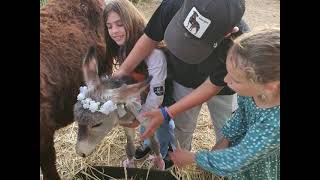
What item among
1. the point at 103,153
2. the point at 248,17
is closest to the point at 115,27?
the point at 248,17

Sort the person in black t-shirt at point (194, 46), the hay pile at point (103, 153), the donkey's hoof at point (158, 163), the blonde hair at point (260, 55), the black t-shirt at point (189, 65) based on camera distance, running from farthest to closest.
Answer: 1. the donkey's hoof at point (158, 163)
2. the hay pile at point (103, 153)
3. the black t-shirt at point (189, 65)
4. the person in black t-shirt at point (194, 46)
5. the blonde hair at point (260, 55)

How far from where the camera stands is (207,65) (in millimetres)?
1676

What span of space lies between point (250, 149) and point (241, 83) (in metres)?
0.22

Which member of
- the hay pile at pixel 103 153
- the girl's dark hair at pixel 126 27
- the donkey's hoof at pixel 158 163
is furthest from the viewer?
the donkey's hoof at pixel 158 163

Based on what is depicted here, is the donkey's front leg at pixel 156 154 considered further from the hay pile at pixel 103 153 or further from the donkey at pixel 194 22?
the donkey at pixel 194 22

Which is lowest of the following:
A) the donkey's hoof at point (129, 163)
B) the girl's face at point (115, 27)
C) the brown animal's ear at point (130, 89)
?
the donkey's hoof at point (129, 163)

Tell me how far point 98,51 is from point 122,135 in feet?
2.02

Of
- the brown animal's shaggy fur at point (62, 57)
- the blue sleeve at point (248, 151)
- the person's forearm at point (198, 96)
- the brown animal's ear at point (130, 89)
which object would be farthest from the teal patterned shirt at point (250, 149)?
the brown animal's shaggy fur at point (62, 57)

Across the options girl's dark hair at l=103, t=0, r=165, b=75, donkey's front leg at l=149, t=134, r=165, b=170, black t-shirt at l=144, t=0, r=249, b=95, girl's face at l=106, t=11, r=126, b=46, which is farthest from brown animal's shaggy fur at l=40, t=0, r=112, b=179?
donkey's front leg at l=149, t=134, r=165, b=170

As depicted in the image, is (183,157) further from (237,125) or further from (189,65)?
(189,65)

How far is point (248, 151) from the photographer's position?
143 centimetres

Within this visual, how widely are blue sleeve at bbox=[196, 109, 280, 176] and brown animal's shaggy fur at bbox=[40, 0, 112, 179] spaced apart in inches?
Answer: 25.0

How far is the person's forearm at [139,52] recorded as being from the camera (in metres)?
1.76

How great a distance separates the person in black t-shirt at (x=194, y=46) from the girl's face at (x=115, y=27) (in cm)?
8
